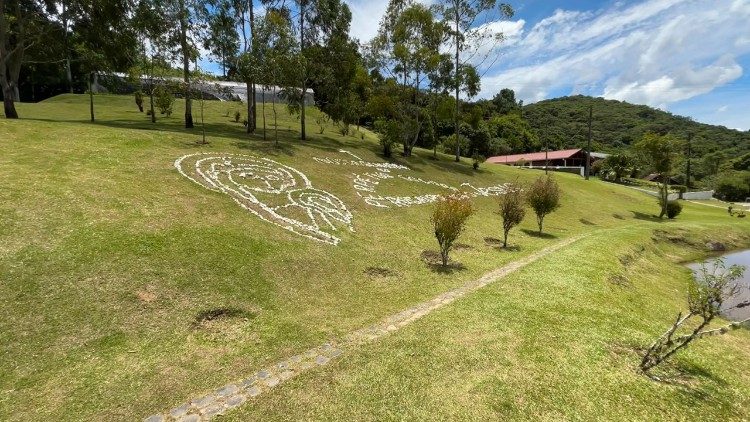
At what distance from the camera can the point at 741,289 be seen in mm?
24219

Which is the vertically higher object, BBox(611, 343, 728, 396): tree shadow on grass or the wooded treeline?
the wooded treeline

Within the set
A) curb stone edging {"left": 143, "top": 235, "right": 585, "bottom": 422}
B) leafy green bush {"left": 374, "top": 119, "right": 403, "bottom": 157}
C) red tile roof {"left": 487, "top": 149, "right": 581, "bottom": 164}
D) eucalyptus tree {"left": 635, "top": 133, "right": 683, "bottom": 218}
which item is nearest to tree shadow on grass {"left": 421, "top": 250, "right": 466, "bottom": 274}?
curb stone edging {"left": 143, "top": 235, "right": 585, "bottom": 422}

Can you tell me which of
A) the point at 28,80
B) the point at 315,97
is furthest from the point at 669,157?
the point at 28,80

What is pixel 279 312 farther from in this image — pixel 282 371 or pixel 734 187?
pixel 734 187

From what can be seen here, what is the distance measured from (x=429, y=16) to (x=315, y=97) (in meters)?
42.0

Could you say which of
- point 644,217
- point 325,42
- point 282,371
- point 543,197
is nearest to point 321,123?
point 325,42

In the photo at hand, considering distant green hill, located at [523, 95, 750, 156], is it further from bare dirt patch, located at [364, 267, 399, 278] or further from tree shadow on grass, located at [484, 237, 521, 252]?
bare dirt patch, located at [364, 267, 399, 278]

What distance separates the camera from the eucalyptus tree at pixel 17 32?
109ft

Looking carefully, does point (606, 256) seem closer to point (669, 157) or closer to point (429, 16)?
point (669, 157)

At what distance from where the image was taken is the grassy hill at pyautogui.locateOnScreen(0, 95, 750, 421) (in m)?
9.66

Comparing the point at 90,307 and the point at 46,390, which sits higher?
the point at 90,307

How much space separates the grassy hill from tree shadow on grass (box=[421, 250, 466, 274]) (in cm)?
24

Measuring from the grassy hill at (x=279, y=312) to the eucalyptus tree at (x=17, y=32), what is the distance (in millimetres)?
11326

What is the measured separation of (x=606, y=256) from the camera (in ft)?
81.8
